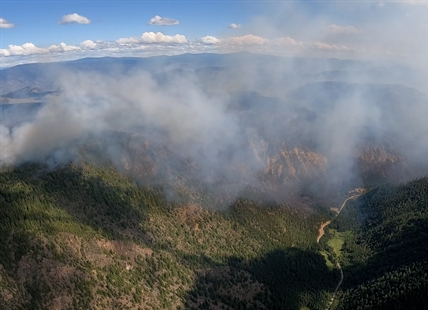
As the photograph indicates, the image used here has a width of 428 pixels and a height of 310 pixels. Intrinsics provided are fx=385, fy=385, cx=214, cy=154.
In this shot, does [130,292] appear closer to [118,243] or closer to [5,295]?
[118,243]

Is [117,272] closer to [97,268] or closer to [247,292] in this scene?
[97,268]

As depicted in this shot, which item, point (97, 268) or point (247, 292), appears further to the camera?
point (247, 292)

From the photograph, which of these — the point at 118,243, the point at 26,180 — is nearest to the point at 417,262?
the point at 118,243

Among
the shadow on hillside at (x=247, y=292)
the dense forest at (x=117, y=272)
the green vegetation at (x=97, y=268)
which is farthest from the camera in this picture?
the shadow on hillside at (x=247, y=292)

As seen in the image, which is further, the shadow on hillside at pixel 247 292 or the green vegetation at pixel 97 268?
the shadow on hillside at pixel 247 292

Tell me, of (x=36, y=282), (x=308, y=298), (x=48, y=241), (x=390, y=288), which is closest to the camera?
(x=36, y=282)

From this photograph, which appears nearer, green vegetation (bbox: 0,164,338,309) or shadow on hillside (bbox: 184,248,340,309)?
green vegetation (bbox: 0,164,338,309)

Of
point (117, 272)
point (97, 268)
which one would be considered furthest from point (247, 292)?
point (97, 268)

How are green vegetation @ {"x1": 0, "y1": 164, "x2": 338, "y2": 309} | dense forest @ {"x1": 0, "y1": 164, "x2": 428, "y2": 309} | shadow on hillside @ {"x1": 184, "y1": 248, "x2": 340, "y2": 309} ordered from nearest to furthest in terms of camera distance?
green vegetation @ {"x1": 0, "y1": 164, "x2": 338, "y2": 309} → dense forest @ {"x1": 0, "y1": 164, "x2": 428, "y2": 309} → shadow on hillside @ {"x1": 184, "y1": 248, "x2": 340, "y2": 309}

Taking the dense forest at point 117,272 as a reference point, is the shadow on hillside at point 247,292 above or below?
below

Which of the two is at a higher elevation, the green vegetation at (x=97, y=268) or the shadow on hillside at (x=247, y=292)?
the green vegetation at (x=97, y=268)

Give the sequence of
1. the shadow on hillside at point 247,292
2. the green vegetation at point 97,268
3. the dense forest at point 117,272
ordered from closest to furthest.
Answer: the green vegetation at point 97,268 < the dense forest at point 117,272 < the shadow on hillside at point 247,292
